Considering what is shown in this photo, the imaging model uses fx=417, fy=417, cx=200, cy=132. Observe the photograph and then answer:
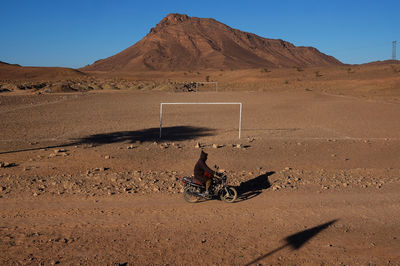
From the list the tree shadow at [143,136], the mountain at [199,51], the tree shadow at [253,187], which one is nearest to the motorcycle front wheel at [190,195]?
the tree shadow at [253,187]

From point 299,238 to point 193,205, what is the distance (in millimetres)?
2753

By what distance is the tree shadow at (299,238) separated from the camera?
731 cm

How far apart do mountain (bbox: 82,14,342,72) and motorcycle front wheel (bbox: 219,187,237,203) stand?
12275cm

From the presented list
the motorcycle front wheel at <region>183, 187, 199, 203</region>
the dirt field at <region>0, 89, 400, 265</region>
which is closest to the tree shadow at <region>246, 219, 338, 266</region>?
the dirt field at <region>0, 89, 400, 265</region>

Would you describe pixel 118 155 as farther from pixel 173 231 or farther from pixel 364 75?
pixel 364 75

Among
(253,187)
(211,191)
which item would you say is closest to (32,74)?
(253,187)

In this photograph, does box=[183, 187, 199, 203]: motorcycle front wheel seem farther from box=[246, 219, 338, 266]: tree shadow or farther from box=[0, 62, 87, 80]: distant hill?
box=[0, 62, 87, 80]: distant hill

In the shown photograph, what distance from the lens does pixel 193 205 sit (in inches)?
382

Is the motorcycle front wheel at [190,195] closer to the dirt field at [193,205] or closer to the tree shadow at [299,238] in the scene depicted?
the dirt field at [193,205]

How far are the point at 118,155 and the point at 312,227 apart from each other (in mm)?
8299

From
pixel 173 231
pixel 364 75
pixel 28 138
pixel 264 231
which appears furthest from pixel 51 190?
pixel 364 75

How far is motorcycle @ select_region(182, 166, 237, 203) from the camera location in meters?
9.84

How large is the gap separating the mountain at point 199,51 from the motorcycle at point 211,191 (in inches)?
4832

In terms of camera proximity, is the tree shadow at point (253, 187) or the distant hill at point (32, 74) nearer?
the tree shadow at point (253, 187)
